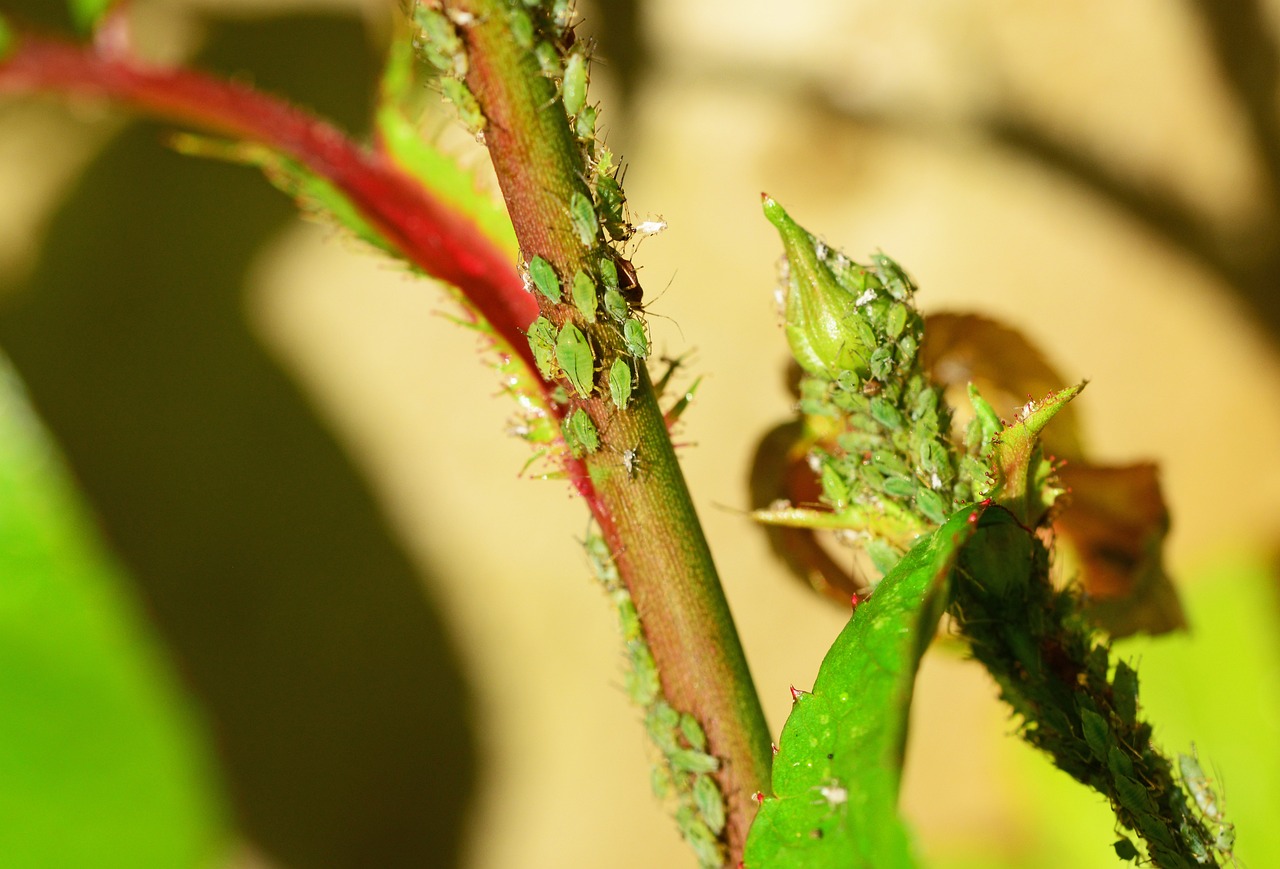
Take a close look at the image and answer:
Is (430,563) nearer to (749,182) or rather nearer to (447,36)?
(749,182)

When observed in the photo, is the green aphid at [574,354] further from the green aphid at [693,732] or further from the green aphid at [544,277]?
the green aphid at [693,732]

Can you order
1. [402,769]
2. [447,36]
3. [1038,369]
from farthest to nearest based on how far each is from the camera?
[402,769], [1038,369], [447,36]

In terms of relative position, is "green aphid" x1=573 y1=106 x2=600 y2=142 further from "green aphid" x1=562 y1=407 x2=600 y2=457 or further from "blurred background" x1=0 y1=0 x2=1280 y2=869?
"blurred background" x1=0 y1=0 x2=1280 y2=869

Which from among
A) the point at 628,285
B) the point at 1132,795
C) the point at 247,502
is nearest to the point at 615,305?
the point at 628,285

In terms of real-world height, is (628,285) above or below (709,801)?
above

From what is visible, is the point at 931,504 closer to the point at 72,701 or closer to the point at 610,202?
the point at 610,202

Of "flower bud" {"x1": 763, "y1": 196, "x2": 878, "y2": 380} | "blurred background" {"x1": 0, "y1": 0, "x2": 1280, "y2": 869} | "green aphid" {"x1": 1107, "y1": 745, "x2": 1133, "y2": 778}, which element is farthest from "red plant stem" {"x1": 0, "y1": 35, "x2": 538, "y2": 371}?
"blurred background" {"x1": 0, "y1": 0, "x2": 1280, "y2": 869}

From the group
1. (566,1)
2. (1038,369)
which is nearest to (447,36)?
(566,1)
